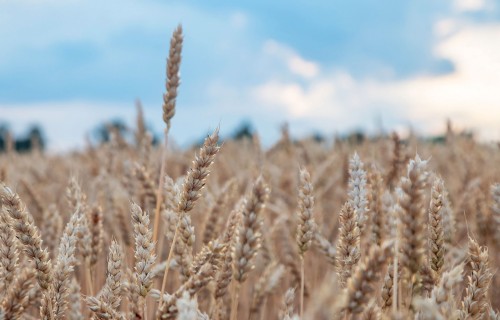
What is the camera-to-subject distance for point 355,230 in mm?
1434

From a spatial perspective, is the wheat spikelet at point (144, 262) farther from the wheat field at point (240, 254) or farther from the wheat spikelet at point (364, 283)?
the wheat spikelet at point (364, 283)

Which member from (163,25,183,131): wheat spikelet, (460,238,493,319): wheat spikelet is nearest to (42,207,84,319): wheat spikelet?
(163,25,183,131): wheat spikelet

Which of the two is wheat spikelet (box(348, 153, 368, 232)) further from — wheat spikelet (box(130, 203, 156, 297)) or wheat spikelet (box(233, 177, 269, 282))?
wheat spikelet (box(130, 203, 156, 297))

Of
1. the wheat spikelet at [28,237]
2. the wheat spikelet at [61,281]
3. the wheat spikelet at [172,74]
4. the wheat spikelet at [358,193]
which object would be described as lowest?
the wheat spikelet at [61,281]

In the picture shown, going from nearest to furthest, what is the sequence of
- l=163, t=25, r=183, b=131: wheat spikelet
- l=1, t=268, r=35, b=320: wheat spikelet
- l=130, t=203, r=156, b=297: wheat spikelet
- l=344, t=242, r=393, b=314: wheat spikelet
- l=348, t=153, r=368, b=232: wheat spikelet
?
l=344, t=242, r=393, b=314: wheat spikelet
l=1, t=268, r=35, b=320: wheat spikelet
l=130, t=203, r=156, b=297: wheat spikelet
l=348, t=153, r=368, b=232: wheat spikelet
l=163, t=25, r=183, b=131: wheat spikelet

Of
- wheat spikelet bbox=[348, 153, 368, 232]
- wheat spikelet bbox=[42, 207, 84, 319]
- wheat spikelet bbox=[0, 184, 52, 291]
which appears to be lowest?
wheat spikelet bbox=[42, 207, 84, 319]

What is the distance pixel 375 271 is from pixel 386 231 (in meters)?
0.60

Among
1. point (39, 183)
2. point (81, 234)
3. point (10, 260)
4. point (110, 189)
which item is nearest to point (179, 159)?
point (39, 183)

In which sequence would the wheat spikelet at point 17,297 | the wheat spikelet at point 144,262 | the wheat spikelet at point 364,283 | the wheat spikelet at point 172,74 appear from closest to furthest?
1. the wheat spikelet at point 364,283
2. the wheat spikelet at point 17,297
3. the wheat spikelet at point 144,262
4. the wheat spikelet at point 172,74

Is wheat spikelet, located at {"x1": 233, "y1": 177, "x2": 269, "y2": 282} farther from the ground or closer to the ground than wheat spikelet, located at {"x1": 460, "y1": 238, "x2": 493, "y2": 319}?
farther from the ground

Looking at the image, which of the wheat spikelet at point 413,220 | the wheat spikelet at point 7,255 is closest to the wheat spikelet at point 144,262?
the wheat spikelet at point 7,255

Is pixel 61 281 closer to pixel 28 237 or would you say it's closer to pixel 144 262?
pixel 28 237

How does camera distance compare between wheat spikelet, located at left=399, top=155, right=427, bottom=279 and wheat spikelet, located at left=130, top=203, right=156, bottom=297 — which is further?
wheat spikelet, located at left=130, top=203, right=156, bottom=297

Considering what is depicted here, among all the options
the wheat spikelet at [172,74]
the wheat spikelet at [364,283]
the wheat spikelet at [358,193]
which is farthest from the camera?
the wheat spikelet at [172,74]
